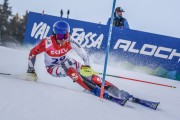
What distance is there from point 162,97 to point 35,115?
3.76 m

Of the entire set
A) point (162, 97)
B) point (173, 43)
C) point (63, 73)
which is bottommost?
point (162, 97)

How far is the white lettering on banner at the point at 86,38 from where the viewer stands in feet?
32.3

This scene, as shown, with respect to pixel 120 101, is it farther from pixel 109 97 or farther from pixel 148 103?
pixel 148 103

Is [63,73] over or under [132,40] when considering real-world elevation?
under

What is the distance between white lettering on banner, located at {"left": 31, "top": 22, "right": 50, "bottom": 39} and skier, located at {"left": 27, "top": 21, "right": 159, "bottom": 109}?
12.2 feet

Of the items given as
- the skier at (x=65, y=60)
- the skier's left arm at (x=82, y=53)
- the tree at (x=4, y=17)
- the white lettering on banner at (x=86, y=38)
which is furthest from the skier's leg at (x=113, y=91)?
the tree at (x=4, y=17)

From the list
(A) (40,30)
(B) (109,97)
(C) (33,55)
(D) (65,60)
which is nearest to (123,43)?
(A) (40,30)

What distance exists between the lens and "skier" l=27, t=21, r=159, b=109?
18.6 ft

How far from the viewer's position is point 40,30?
10.2 meters

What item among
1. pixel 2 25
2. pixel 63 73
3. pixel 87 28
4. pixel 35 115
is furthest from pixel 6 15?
pixel 35 115

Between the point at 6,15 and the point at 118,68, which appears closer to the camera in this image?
the point at 118,68

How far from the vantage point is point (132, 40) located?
9609mm

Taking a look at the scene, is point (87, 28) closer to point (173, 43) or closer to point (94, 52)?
point (94, 52)

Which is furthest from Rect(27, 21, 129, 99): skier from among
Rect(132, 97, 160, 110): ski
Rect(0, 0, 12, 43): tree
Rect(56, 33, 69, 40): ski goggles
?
Rect(0, 0, 12, 43): tree
